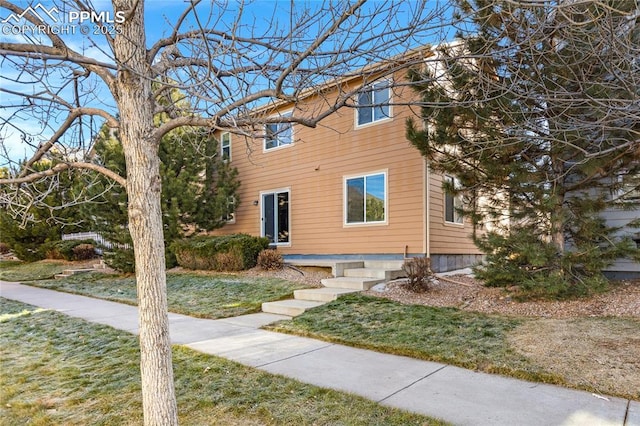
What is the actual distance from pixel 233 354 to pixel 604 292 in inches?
227

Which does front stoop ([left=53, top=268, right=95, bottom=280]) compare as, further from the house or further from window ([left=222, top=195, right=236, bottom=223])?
the house

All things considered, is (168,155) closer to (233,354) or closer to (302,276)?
(302,276)

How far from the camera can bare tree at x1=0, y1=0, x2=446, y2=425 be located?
2.41 meters

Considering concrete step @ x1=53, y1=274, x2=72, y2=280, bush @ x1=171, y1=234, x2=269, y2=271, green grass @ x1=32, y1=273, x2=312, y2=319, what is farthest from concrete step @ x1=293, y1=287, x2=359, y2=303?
concrete step @ x1=53, y1=274, x2=72, y2=280

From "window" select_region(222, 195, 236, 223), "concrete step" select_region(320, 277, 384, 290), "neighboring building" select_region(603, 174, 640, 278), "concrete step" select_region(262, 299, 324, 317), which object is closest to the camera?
"concrete step" select_region(262, 299, 324, 317)

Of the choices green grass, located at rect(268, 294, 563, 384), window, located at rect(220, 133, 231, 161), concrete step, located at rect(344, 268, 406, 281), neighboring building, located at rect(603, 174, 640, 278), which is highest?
window, located at rect(220, 133, 231, 161)

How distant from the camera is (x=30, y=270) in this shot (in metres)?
16.4

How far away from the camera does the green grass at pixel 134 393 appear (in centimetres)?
313

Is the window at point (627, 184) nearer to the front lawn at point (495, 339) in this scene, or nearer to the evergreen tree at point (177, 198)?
the front lawn at point (495, 339)

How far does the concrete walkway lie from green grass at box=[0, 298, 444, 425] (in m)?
0.26

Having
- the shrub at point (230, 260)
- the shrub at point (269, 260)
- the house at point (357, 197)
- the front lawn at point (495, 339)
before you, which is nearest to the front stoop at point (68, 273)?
the shrub at point (230, 260)

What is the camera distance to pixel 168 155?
12.8 m

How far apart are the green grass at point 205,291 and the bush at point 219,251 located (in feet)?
2.04

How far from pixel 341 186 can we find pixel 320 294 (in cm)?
414
